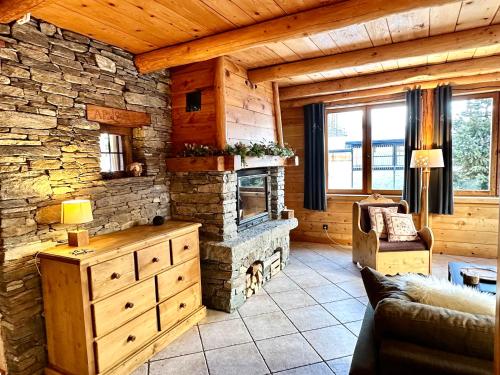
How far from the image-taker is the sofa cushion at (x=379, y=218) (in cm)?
396

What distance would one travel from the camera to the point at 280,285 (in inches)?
144

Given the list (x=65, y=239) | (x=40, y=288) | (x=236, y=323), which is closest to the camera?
(x=40, y=288)

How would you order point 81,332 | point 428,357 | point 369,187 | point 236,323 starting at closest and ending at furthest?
1. point 428,357
2. point 81,332
3. point 236,323
4. point 369,187

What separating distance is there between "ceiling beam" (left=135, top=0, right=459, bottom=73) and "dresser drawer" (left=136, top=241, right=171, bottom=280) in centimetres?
166

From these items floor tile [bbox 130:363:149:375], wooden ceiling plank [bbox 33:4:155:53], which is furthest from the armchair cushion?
wooden ceiling plank [bbox 33:4:155:53]

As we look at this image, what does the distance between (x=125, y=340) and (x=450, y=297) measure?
6.86 feet

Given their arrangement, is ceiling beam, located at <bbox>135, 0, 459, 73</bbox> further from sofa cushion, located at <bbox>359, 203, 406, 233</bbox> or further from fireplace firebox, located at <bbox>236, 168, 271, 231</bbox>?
sofa cushion, located at <bbox>359, 203, 406, 233</bbox>

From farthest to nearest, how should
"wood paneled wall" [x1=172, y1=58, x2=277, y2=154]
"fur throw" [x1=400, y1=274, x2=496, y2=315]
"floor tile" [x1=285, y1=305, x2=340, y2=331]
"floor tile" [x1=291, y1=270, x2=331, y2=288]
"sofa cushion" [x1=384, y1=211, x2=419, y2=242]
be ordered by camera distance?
"sofa cushion" [x1=384, y1=211, x2=419, y2=242]
"floor tile" [x1=291, y1=270, x2=331, y2=288]
"wood paneled wall" [x1=172, y1=58, x2=277, y2=154]
"floor tile" [x1=285, y1=305, x2=340, y2=331]
"fur throw" [x1=400, y1=274, x2=496, y2=315]

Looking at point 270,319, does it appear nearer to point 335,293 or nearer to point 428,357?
point 335,293

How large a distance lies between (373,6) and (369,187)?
3.46 m

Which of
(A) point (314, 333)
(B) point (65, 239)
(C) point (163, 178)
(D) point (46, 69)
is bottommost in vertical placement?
(A) point (314, 333)

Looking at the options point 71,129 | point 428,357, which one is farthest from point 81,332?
point 428,357

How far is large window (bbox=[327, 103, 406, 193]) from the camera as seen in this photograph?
4.89 metres

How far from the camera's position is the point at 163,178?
10.9ft
